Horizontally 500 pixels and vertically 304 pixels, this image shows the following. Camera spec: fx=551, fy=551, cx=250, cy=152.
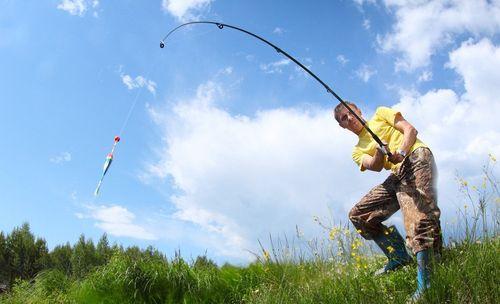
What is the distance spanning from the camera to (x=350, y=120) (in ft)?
18.7

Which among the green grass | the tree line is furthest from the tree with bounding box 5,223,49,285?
the green grass

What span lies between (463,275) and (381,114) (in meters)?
1.82

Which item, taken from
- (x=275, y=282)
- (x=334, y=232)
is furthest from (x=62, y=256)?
(x=334, y=232)

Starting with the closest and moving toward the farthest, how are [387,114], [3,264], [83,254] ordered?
[387,114]
[3,264]
[83,254]

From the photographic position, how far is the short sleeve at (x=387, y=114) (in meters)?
5.44

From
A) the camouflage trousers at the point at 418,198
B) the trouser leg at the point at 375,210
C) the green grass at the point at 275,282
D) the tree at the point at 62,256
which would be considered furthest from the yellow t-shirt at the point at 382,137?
the tree at the point at 62,256

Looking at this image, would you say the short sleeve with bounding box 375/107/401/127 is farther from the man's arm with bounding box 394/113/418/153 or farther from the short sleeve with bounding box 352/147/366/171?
the short sleeve with bounding box 352/147/366/171

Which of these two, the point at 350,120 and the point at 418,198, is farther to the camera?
the point at 350,120

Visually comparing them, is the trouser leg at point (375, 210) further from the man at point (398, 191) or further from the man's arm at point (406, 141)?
the man's arm at point (406, 141)

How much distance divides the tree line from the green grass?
430 inches

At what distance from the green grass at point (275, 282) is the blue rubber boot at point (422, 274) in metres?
0.08

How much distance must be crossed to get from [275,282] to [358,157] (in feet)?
8.98

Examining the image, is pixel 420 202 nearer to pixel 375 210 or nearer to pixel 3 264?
pixel 375 210

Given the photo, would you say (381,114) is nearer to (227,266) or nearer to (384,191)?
(384,191)
